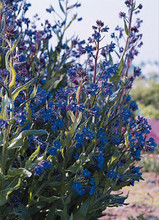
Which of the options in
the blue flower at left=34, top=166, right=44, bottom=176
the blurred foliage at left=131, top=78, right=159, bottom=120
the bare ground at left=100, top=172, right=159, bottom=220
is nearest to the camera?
the blue flower at left=34, top=166, right=44, bottom=176

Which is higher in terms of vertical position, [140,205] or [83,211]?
[83,211]

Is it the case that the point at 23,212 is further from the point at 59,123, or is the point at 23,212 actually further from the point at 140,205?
the point at 140,205

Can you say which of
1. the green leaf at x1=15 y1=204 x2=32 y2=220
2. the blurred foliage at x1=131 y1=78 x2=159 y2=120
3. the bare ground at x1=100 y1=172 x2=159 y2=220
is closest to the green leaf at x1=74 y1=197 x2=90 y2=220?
the green leaf at x1=15 y1=204 x2=32 y2=220

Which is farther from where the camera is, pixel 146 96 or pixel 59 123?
pixel 146 96

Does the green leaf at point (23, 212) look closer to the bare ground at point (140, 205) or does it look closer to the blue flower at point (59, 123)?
the blue flower at point (59, 123)

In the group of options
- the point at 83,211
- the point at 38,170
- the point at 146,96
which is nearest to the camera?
the point at 38,170

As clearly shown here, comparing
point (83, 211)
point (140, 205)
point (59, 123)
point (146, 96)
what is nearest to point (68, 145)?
point (59, 123)

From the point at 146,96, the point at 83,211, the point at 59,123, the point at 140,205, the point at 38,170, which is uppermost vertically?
the point at 146,96

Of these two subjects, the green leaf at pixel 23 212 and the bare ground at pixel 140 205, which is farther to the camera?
the bare ground at pixel 140 205

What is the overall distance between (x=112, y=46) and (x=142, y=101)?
464 inches

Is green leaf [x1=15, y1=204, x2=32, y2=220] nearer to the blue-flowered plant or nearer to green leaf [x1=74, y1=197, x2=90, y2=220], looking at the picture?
the blue-flowered plant

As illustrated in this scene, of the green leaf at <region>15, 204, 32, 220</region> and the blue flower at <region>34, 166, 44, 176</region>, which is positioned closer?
the blue flower at <region>34, 166, 44, 176</region>

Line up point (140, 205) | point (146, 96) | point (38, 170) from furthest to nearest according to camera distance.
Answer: point (146, 96) → point (140, 205) → point (38, 170)

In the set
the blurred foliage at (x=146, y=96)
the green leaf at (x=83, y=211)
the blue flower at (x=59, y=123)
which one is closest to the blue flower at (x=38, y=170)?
the blue flower at (x=59, y=123)
